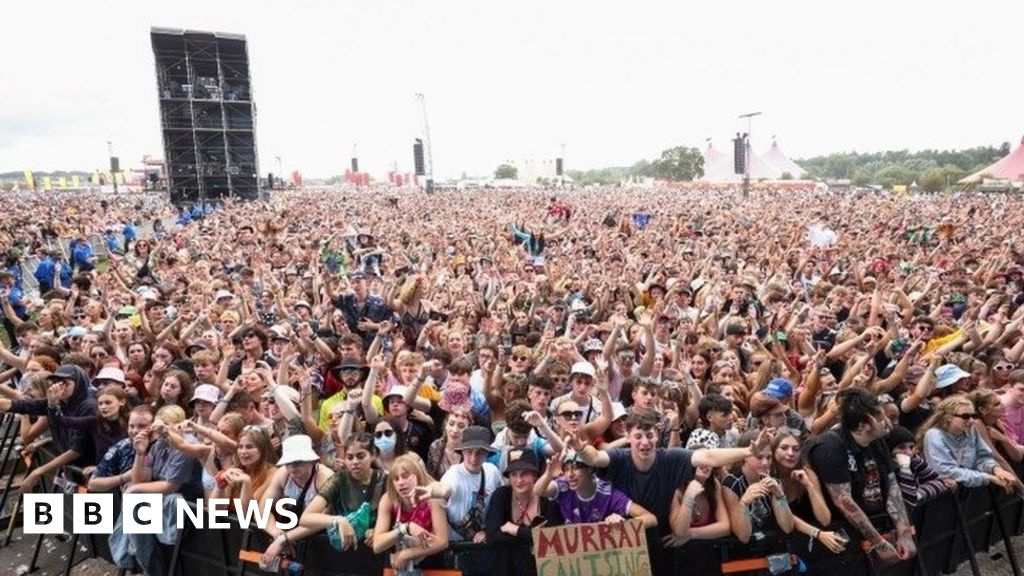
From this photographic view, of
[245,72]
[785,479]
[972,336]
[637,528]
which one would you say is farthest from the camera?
[245,72]

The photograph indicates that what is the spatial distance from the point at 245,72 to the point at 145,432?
24.8 metres

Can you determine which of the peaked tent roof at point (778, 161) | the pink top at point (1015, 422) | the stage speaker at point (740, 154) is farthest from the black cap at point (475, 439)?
the peaked tent roof at point (778, 161)

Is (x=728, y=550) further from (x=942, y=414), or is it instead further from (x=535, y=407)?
(x=942, y=414)

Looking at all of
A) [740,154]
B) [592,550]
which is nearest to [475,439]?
[592,550]

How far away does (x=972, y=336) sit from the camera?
20.8ft

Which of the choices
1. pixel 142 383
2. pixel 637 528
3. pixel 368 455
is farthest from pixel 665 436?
pixel 142 383

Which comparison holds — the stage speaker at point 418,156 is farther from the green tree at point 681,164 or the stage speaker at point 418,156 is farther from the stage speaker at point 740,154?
the green tree at point 681,164

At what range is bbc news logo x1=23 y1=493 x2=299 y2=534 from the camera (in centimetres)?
366

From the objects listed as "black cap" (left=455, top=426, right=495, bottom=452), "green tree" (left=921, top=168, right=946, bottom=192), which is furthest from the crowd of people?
"green tree" (left=921, top=168, right=946, bottom=192)

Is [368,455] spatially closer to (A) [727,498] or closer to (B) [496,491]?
(B) [496,491]

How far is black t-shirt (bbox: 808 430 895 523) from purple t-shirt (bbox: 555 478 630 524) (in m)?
1.13

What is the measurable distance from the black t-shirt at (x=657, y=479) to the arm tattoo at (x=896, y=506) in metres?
1.21

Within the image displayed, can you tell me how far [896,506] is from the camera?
12.1 feet

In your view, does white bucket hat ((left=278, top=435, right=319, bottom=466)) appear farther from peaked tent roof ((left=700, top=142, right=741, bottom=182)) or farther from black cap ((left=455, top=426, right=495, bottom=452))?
peaked tent roof ((left=700, top=142, right=741, bottom=182))
